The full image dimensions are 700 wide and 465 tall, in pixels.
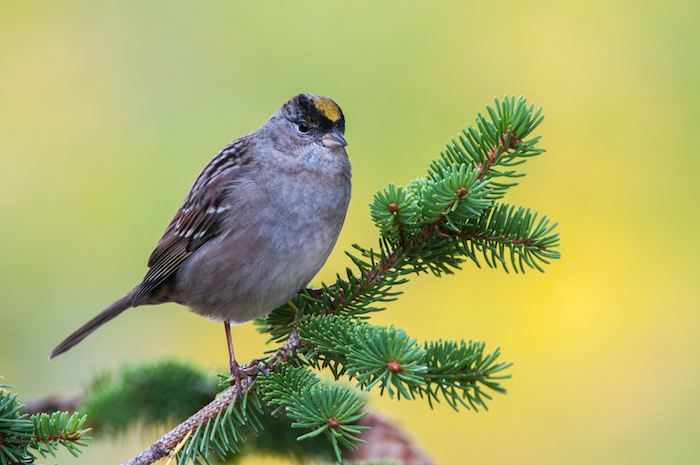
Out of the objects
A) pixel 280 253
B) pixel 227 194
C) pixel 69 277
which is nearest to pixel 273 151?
pixel 227 194

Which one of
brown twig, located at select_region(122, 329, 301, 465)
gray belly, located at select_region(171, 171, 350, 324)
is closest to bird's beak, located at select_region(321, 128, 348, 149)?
gray belly, located at select_region(171, 171, 350, 324)

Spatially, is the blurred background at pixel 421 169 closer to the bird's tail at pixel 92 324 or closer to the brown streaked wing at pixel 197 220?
the bird's tail at pixel 92 324

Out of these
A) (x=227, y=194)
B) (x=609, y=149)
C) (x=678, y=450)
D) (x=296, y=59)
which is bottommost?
(x=678, y=450)

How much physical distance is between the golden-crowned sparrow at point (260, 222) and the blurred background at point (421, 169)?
1.11m

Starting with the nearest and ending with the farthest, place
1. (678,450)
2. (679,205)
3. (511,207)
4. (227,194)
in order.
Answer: (511,207), (227,194), (678,450), (679,205)

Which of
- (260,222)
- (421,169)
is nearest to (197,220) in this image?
(260,222)

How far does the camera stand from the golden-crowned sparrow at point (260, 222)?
2301 mm

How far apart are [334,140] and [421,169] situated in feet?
5.92

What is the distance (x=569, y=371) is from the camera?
391cm

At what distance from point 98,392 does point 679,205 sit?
365 cm

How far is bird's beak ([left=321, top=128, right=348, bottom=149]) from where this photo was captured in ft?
8.07

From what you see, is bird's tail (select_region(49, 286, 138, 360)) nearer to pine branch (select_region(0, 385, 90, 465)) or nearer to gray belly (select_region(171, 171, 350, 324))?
gray belly (select_region(171, 171, 350, 324))

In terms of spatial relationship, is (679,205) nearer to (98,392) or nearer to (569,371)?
(569,371)

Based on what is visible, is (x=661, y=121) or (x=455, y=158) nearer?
(x=455, y=158)
